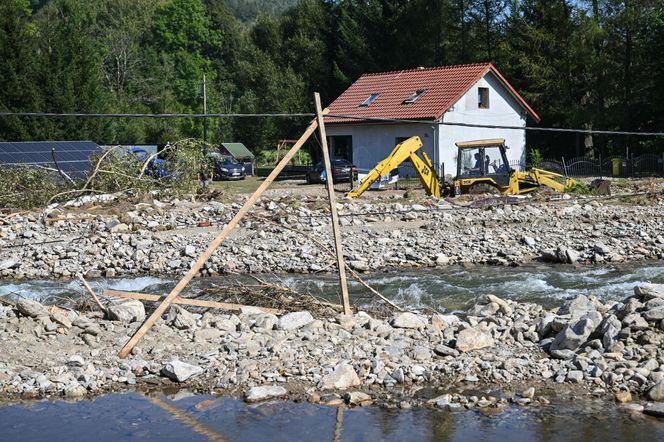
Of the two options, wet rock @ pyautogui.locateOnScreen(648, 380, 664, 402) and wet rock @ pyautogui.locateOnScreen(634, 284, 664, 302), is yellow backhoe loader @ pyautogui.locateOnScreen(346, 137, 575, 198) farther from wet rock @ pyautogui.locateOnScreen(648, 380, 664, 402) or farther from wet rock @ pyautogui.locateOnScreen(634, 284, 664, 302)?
wet rock @ pyautogui.locateOnScreen(648, 380, 664, 402)

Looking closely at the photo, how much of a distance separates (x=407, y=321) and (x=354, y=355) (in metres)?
1.46

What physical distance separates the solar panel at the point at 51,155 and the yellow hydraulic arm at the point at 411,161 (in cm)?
909

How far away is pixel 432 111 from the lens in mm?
40594

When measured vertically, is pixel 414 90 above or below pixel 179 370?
above

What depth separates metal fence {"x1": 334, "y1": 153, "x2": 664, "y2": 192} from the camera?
39812 mm

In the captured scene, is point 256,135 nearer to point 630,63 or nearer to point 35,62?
point 35,62

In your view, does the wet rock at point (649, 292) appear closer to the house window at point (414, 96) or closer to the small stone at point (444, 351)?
the small stone at point (444, 351)

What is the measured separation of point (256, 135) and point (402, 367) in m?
53.5

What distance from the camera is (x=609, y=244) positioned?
22.3 metres

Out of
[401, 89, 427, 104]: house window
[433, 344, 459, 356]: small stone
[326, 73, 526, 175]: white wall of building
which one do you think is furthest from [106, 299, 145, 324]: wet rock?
[401, 89, 427, 104]: house window

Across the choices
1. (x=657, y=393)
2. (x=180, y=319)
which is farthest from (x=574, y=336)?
(x=180, y=319)

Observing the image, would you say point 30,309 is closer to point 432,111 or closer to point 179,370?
point 179,370

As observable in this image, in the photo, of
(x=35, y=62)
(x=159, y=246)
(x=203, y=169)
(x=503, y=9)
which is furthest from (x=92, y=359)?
(x=503, y=9)

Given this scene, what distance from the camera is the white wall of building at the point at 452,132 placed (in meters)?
40.8
